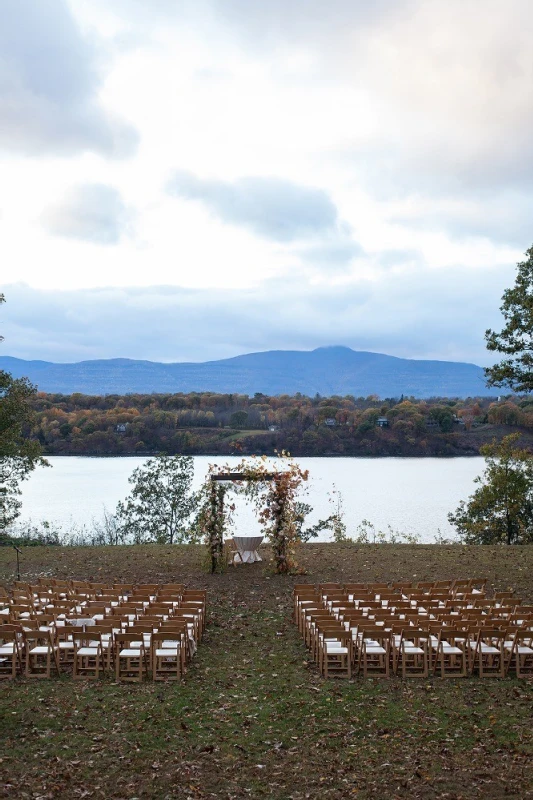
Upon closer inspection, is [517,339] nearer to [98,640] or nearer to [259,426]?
[98,640]

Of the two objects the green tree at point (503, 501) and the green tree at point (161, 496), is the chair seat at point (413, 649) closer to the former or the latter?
the green tree at point (503, 501)

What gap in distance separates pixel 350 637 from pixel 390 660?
1.22 meters

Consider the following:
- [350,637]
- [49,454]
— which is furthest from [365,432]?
[350,637]

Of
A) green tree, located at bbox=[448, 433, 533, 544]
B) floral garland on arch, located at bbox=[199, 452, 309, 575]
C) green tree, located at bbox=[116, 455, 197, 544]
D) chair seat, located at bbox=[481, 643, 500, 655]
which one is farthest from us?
green tree, located at bbox=[116, 455, 197, 544]

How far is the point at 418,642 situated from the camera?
38.4 ft

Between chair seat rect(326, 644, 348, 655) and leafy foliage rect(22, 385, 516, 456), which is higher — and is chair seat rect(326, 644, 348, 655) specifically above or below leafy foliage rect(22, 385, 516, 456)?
below

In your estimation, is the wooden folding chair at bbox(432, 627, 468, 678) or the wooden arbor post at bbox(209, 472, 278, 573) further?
the wooden arbor post at bbox(209, 472, 278, 573)

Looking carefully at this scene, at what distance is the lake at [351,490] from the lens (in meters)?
43.5

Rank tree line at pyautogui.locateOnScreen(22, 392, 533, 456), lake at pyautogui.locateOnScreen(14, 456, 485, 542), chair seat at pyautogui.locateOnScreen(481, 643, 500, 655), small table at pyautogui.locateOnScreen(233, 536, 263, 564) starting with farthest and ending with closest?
tree line at pyautogui.locateOnScreen(22, 392, 533, 456)
lake at pyautogui.locateOnScreen(14, 456, 485, 542)
small table at pyautogui.locateOnScreen(233, 536, 263, 564)
chair seat at pyautogui.locateOnScreen(481, 643, 500, 655)

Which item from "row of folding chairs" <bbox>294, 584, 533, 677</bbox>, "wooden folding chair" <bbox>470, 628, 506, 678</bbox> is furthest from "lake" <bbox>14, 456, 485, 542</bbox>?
"wooden folding chair" <bbox>470, 628, 506, 678</bbox>

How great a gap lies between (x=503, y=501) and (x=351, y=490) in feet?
67.8

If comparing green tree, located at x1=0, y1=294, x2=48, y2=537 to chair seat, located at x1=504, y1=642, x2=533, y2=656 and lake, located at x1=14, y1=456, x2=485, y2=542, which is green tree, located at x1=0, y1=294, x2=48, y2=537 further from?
chair seat, located at x1=504, y1=642, x2=533, y2=656

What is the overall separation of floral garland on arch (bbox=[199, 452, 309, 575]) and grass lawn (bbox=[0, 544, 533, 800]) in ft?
21.8

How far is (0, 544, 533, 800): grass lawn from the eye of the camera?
24.7ft
